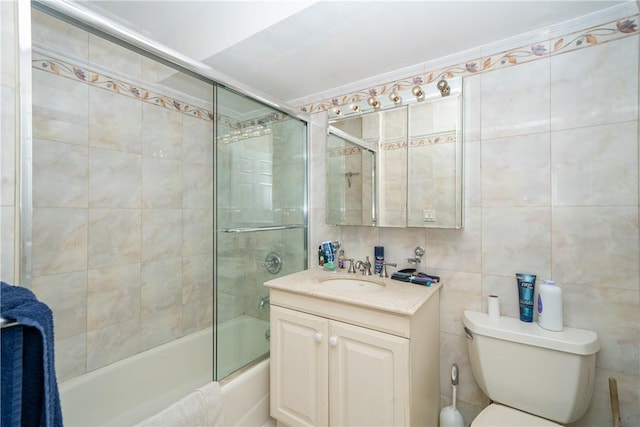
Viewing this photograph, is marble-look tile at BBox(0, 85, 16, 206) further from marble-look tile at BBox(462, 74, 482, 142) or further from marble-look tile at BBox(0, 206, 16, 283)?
marble-look tile at BBox(462, 74, 482, 142)

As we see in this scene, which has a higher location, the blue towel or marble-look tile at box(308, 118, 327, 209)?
marble-look tile at box(308, 118, 327, 209)

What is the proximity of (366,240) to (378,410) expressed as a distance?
2.91ft

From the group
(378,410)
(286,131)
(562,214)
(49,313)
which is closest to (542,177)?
(562,214)

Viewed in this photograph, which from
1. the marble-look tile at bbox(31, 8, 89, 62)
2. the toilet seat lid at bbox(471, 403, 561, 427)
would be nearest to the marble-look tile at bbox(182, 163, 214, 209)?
the marble-look tile at bbox(31, 8, 89, 62)

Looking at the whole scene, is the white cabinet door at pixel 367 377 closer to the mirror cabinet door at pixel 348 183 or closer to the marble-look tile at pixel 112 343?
the mirror cabinet door at pixel 348 183

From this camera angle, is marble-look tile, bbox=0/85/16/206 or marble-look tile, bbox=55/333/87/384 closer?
marble-look tile, bbox=0/85/16/206

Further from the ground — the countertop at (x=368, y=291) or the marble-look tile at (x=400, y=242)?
the marble-look tile at (x=400, y=242)

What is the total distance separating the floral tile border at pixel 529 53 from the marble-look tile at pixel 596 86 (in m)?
0.03

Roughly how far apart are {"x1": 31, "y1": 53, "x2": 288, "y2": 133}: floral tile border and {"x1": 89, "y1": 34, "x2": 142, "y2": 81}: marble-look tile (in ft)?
Result: 0.19

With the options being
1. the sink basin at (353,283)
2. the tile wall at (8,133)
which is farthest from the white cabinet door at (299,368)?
the tile wall at (8,133)

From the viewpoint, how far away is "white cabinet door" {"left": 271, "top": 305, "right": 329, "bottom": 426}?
1300 millimetres

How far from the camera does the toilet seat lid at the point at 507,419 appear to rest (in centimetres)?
106

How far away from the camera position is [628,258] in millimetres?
1089

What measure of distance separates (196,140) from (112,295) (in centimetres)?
116
